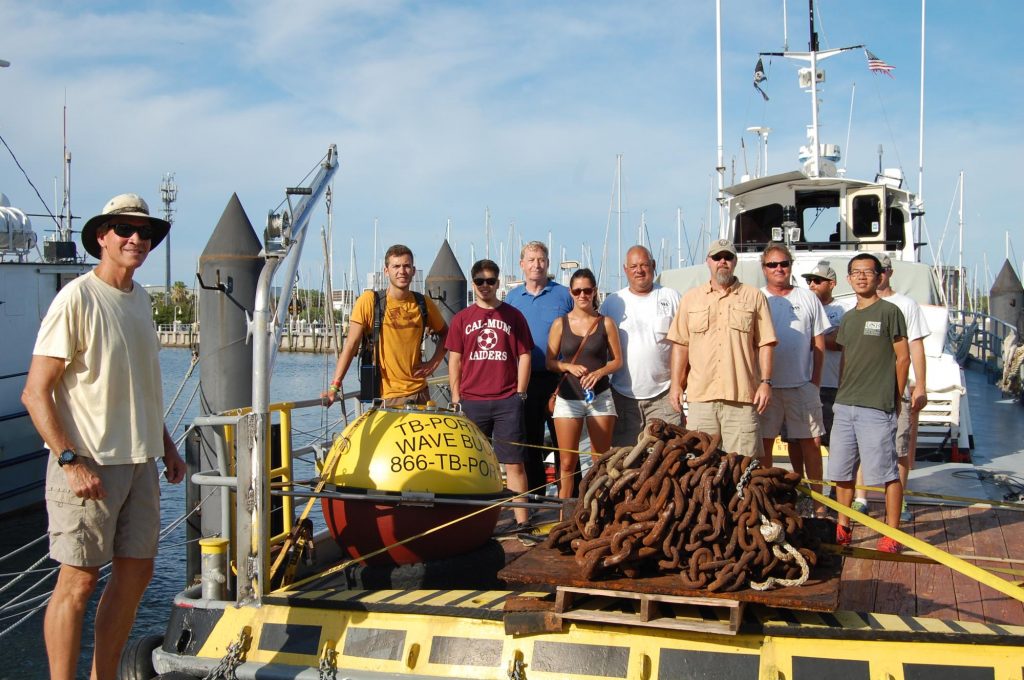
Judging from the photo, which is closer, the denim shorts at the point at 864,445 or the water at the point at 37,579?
the denim shorts at the point at 864,445

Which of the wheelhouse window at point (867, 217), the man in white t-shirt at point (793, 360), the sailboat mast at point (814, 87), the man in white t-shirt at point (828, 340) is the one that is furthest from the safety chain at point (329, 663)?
the sailboat mast at point (814, 87)

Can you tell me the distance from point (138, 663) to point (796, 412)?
4.40 metres

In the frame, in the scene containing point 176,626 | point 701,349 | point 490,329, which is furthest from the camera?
point 490,329

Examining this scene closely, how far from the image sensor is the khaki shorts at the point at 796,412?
21.6 feet

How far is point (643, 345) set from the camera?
6891 mm

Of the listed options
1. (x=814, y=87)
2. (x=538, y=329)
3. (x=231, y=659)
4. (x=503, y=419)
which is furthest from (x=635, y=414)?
(x=814, y=87)

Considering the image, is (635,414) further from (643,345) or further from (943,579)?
(943,579)

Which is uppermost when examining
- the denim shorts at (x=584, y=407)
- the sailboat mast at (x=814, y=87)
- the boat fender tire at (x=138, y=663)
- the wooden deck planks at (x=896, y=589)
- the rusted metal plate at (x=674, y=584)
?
the sailboat mast at (x=814, y=87)

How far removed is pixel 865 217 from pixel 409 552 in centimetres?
1021

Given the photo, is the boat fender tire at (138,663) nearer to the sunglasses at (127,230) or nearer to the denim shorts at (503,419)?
the sunglasses at (127,230)

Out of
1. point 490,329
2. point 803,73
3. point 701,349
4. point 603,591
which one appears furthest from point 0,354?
point 803,73

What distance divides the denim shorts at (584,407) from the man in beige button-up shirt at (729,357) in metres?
0.82

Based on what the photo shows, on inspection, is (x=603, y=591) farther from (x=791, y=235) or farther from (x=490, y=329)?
(x=791, y=235)

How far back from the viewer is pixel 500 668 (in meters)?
4.17
